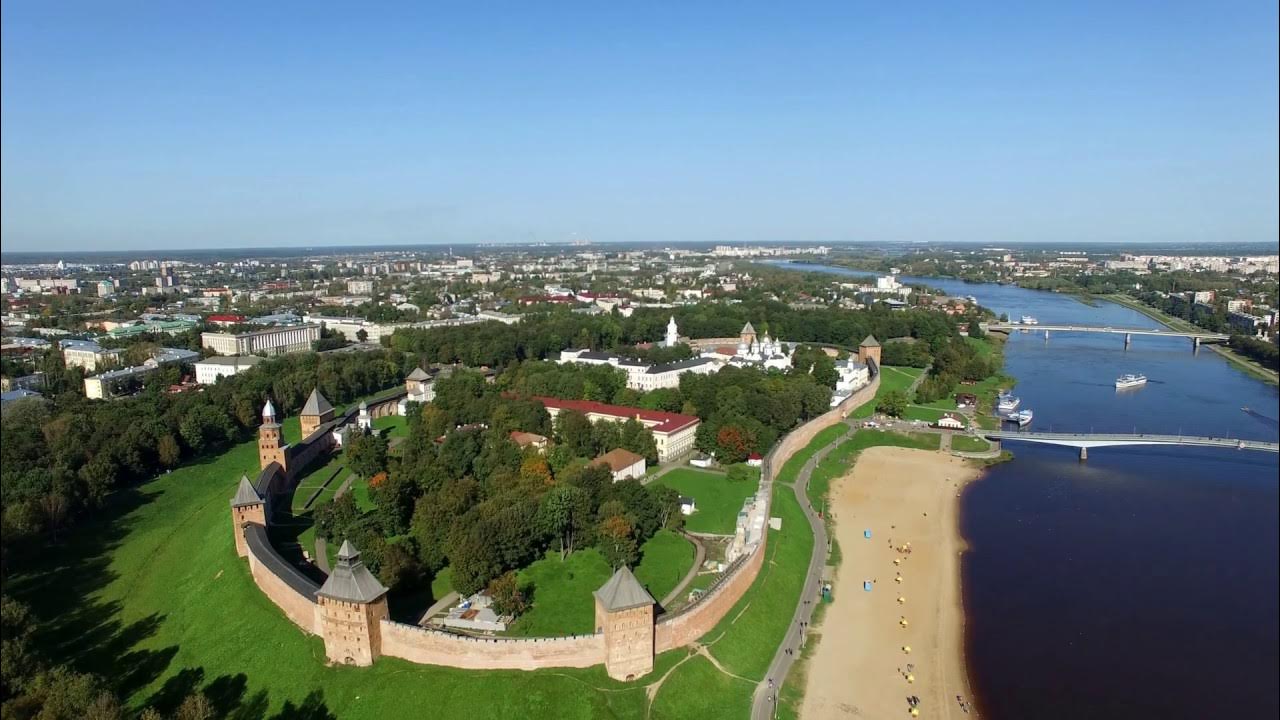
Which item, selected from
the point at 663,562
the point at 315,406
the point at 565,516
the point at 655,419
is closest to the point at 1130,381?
the point at 655,419

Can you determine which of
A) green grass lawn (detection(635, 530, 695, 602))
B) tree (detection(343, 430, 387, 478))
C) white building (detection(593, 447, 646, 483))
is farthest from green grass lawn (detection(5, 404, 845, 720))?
white building (detection(593, 447, 646, 483))

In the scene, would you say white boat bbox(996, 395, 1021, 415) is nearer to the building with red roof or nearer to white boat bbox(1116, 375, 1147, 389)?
white boat bbox(1116, 375, 1147, 389)

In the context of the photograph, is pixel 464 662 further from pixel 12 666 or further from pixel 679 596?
pixel 12 666

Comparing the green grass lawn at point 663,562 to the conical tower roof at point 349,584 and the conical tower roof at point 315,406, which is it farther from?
the conical tower roof at point 315,406

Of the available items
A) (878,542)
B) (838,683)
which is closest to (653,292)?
(878,542)

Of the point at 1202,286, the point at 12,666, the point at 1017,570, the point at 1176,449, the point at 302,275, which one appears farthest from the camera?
the point at 302,275

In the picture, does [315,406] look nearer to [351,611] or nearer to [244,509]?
[244,509]
